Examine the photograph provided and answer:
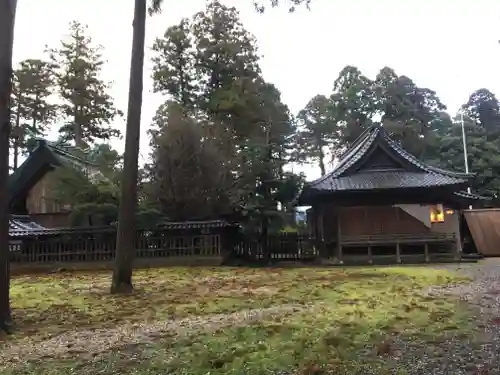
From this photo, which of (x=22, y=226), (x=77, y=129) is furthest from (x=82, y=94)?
(x=22, y=226)

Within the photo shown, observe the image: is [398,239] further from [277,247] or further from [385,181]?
[277,247]

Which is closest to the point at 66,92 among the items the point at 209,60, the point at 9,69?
the point at 209,60

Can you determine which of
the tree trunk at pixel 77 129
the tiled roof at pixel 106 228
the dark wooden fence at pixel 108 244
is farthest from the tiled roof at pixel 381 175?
the tree trunk at pixel 77 129

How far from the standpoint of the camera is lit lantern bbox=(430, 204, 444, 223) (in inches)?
625

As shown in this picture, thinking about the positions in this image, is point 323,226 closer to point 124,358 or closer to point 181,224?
point 181,224

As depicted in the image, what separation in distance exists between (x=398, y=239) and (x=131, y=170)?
394 inches

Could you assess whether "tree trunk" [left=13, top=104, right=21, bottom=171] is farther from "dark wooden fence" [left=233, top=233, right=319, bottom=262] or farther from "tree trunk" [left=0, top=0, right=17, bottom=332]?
"tree trunk" [left=0, top=0, right=17, bottom=332]

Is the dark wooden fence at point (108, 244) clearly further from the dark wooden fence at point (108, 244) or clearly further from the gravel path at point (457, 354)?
the gravel path at point (457, 354)

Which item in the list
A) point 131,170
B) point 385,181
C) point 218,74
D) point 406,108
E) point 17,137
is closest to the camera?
point 131,170

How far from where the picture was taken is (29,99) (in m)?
27.9

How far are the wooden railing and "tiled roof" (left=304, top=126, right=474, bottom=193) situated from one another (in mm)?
1612

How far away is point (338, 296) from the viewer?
686 cm

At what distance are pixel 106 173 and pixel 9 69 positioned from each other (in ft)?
39.6

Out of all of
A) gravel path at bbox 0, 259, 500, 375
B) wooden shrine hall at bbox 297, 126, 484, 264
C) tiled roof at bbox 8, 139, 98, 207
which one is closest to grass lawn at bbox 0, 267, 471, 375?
gravel path at bbox 0, 259, 500, 375
